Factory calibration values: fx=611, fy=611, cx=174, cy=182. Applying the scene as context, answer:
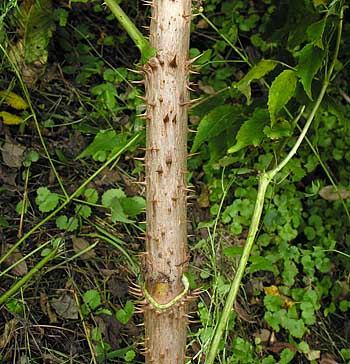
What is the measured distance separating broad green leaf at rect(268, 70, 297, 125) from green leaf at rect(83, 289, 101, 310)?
0.71 m

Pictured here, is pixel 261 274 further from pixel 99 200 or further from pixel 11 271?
pixel 11 271

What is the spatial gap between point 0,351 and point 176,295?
0.61 metres

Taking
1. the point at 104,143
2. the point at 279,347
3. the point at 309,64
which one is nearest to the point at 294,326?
the point at 279,347

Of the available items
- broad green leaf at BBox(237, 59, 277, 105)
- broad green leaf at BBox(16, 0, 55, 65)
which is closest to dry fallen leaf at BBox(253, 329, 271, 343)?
broad green leaf at BBox(237, 59, 277, 105)

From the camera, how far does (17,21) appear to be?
1.77 m

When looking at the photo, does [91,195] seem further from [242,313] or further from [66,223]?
[242,313]

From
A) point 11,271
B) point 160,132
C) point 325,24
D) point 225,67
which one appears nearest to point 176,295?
point 160,132

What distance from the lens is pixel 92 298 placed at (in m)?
1.56

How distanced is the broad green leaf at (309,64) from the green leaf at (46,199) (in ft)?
2.66

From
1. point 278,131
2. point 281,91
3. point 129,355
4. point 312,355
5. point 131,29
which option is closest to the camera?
point 131,29

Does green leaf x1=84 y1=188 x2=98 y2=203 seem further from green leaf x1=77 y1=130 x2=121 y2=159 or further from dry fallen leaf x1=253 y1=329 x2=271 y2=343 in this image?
dry fallen leaf x1=253 y1=329 x2=271 y2=343

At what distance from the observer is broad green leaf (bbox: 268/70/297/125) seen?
112 centimetres

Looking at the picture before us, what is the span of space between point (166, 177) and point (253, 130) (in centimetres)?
29

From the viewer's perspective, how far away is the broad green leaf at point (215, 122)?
1320 millimetres
